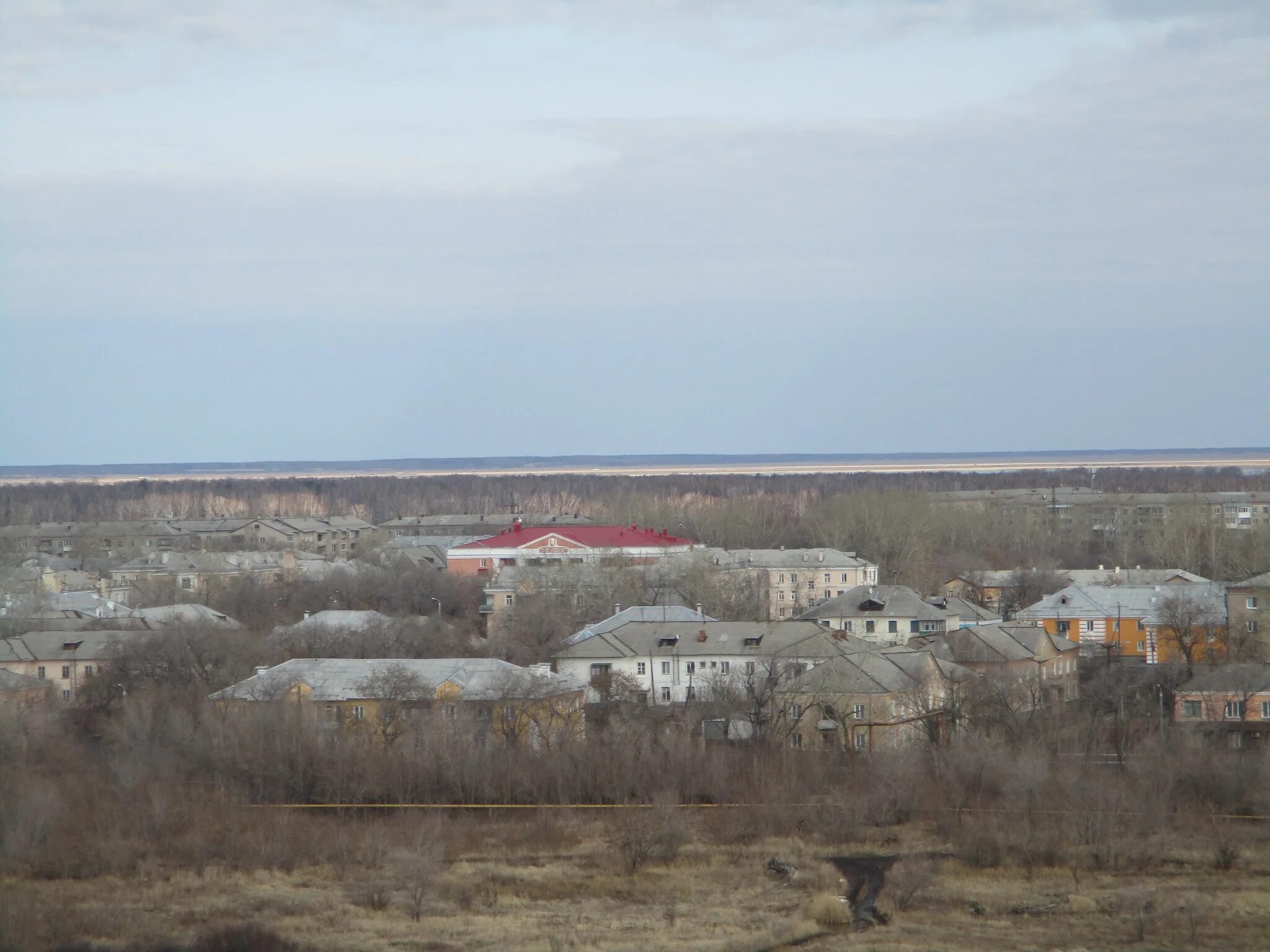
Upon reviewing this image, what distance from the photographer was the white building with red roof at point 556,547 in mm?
52438

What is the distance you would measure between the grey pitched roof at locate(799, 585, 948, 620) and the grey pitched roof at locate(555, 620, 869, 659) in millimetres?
5180

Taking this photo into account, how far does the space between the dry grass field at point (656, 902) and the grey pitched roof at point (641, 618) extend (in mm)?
12224

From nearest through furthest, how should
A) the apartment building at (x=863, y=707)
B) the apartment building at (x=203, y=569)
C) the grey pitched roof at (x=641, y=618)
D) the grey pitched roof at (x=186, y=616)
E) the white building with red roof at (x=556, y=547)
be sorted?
the apartment building at (x=863, y=707) < the grey pitched roof at (x=641, y=618) < the grey pitched roof at (x=186, y=616) < the apartment building at (x=203, y=569) < the white building with red roof at (x=556, y=547)

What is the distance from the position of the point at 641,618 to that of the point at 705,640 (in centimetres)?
450

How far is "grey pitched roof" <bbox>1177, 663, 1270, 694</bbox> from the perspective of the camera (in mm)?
25672

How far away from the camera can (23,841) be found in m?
18.7

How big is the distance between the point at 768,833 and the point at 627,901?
3.31 meters

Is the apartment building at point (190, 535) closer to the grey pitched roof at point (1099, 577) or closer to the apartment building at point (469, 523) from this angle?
the apartment building at point (469, 523)

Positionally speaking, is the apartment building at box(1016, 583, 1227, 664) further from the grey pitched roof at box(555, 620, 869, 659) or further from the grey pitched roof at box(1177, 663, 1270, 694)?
the grey pitched roof at box(555, 620, 869, 659)

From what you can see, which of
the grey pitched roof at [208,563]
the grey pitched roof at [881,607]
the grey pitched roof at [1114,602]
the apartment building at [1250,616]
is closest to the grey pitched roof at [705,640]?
the grey pitched roof at [881,607]

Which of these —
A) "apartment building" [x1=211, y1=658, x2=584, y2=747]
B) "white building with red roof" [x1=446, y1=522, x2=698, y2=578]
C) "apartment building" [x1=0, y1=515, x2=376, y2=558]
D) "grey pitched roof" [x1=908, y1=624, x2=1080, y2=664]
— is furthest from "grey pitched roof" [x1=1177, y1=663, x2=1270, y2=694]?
"apartment building" [x1=0, y1=515, x2=376, y2=558]

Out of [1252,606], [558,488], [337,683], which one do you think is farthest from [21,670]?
[558,488]

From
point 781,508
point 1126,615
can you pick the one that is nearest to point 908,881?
point 1126,615

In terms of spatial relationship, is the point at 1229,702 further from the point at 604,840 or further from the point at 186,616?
the point at 186,616
